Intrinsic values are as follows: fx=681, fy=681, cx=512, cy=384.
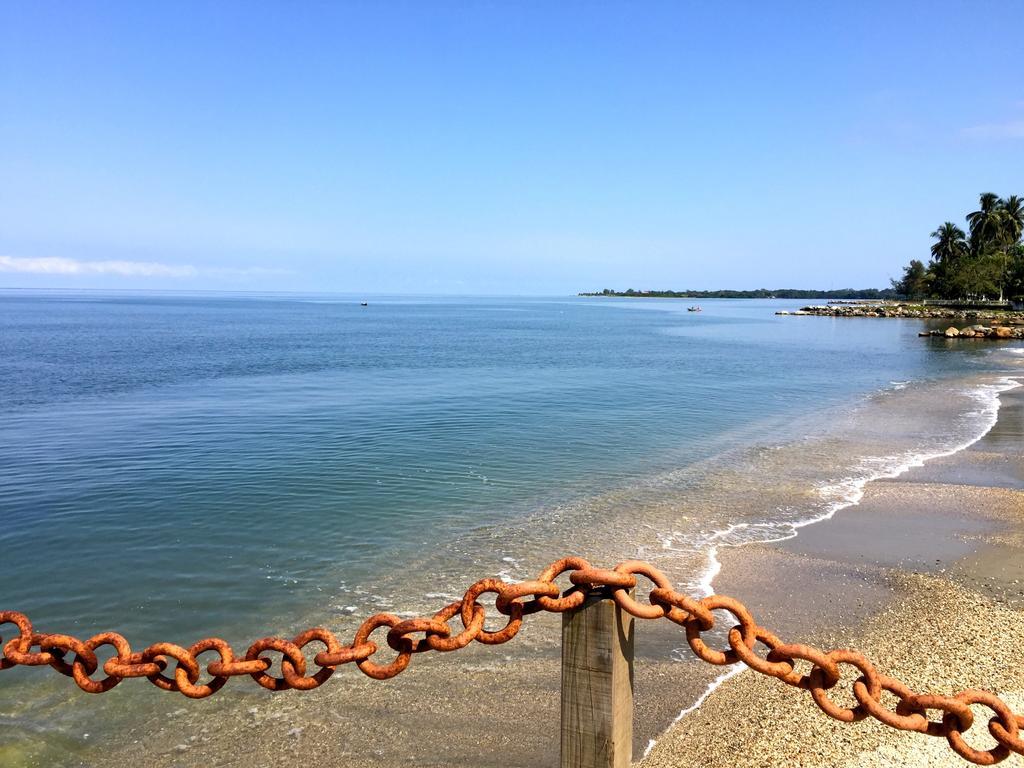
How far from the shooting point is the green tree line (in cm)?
9219

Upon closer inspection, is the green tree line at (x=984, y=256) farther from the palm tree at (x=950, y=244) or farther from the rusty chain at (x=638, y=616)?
the rusty chain at (x=638, y=616)

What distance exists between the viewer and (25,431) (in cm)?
1948

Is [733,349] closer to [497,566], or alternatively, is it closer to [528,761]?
[497,566]

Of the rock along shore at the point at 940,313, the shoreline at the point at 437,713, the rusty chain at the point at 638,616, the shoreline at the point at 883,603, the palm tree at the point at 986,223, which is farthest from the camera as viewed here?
the palm tree at the point at 986,223

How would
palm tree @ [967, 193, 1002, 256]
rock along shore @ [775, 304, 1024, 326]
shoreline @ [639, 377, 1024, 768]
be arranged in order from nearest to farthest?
1. shoreline @ [639, 377, 1024, 768]
2. rock along shore @ [775, 304, 1024, 326]
3. palm tree @ [967, 193, 1002, 256]

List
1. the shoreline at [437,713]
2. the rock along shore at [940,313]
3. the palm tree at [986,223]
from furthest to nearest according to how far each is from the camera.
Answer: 1. the palm tree at [986,223]
2. the rock along shore at [940,313]
3. the shoreline at [437,713]

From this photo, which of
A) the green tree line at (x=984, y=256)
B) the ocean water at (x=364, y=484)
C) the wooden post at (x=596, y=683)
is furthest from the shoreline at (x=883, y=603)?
the green tree line at (x=984, y=256)

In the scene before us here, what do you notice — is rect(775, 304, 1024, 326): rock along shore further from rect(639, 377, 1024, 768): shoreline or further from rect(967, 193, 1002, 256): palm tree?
rect(639, 377, 1024, 768): shoreline

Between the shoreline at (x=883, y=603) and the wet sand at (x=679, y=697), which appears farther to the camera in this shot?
the wet sand at (x=679, y=697)

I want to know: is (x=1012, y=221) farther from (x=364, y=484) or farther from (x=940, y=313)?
(x=364, y=484)

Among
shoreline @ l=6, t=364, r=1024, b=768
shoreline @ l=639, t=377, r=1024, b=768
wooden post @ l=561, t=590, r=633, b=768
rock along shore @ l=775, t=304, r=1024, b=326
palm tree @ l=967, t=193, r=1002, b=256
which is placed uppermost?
palm tree @ l=967, t=193, r=1002, b=256

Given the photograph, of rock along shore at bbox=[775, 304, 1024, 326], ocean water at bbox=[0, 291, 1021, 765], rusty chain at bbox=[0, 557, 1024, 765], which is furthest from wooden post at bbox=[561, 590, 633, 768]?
rock along shore at bbox=[775, 304, 1024, 326]

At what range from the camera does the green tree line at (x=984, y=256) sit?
92188mm

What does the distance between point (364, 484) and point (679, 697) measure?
349 inches
